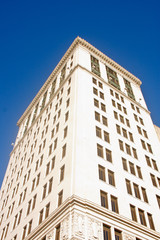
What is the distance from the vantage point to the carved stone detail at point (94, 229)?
23859mm

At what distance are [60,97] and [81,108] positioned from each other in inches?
446

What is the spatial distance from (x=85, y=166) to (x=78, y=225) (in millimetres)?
7576

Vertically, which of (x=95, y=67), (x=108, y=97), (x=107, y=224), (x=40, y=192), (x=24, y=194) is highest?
(x=95, y=67)

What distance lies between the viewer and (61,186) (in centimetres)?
2969

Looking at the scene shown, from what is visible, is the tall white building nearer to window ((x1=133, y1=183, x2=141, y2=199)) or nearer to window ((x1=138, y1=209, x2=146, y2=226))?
window ((x1=133, y1=183, x2=141, y2=199))

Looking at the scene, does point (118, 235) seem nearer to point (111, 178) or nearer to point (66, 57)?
point (111, 178)

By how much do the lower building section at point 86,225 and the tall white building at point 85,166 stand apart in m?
0.09

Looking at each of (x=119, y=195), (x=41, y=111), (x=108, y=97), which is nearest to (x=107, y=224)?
(x=119, y=195)

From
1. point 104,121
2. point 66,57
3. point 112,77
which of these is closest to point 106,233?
point 104,121

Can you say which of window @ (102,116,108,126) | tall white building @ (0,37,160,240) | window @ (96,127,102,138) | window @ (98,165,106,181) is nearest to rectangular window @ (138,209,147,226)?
tall white building @ (0,37,160,240)

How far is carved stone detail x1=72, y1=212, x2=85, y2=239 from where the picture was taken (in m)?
23.0

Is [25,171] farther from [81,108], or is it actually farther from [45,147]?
[81,108]

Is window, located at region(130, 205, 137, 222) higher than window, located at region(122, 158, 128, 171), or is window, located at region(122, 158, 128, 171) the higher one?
window, located at region(122, 158, 128, 171)

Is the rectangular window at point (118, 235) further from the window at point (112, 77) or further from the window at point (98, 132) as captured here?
the window at point (112, 77)
